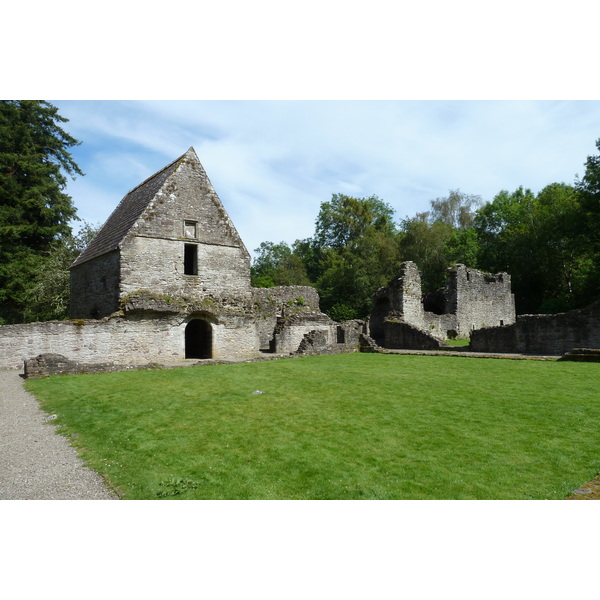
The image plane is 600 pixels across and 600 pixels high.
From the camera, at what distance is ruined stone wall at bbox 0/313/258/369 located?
45.3ft

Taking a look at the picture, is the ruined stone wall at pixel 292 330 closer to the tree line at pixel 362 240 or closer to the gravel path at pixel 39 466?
the tree line at pixel 362 240

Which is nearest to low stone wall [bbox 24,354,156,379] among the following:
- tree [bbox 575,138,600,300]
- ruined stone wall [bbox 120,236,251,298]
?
ruined stone wall [bbox 120,236,251,298]

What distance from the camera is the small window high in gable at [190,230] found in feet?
60.0

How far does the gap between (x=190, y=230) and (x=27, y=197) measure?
17107mm

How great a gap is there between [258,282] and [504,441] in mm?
42416

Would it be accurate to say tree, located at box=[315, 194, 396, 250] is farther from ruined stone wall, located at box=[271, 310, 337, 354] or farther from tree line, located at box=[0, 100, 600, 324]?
ruined stone wall, located at box=[271, 310, 337, 354]

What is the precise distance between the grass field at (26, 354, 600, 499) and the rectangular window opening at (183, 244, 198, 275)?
27.2 ft

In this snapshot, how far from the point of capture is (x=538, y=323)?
1781 cm

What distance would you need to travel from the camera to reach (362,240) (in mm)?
45969

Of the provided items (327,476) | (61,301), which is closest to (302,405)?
(327,476)

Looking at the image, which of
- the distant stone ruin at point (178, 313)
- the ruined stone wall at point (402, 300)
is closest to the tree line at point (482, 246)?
the ruined stone wall at point (402, 300)

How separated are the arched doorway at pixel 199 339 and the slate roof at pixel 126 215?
15.9ft

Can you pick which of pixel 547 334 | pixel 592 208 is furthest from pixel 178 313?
pixel 592 208

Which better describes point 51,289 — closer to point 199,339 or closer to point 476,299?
point 199,339
